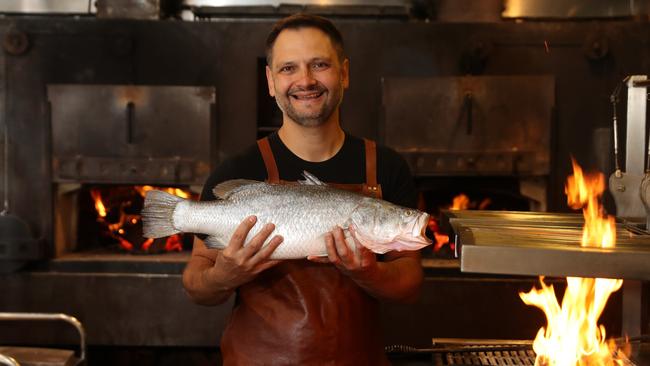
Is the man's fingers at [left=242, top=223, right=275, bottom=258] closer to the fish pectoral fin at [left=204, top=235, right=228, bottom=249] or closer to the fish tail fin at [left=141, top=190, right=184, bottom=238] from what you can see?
the fish pectoral fin at [left=204, top=235, right=228, bottom=249]

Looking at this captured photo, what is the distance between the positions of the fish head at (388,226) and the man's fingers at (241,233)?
28 centimetres

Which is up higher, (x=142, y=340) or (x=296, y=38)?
(x=296, y=38)

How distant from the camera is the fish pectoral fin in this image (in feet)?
6.49

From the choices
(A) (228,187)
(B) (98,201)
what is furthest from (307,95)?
(B) (98,201)

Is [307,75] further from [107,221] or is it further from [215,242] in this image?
[107,221]

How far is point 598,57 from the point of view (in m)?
4.11

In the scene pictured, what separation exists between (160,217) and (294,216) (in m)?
0.41

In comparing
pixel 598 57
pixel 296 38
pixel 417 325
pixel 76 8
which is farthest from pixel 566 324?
pixel 76 8

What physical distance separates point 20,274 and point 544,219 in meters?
3.25

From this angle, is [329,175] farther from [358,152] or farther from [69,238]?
[69,238]

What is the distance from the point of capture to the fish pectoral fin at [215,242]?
6.49 ft

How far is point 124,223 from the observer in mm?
4605

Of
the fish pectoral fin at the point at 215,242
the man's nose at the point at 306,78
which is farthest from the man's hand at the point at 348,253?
the man's nose at the point at 306,78

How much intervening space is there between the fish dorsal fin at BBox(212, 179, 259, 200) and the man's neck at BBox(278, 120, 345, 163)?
288 millimetres
